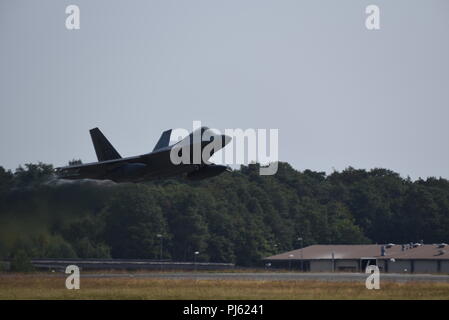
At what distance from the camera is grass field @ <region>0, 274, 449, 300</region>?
44.8 meters

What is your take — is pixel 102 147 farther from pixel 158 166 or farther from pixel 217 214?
pixel 217 214

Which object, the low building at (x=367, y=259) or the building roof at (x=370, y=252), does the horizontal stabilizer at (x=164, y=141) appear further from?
the building roof at (x=370, y=252)

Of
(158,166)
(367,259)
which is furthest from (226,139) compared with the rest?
(367,259)

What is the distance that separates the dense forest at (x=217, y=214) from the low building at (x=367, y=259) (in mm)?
7380

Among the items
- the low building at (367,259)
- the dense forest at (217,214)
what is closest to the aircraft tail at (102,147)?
the dense forest at (217,214)

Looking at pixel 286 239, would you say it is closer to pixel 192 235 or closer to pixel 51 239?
pixel 192 235

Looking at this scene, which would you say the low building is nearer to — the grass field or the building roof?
the building roof

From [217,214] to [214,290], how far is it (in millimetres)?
74721

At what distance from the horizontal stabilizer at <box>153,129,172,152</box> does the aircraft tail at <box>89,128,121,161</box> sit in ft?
16.3
